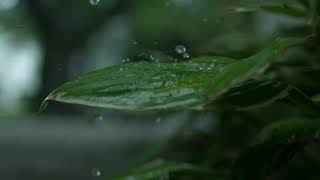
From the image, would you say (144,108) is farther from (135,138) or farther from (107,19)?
(107,19)

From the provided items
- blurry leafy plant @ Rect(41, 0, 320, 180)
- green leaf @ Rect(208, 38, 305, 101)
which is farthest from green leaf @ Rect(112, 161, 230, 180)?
green leaf @ Rect(208, 38, 305, 101)

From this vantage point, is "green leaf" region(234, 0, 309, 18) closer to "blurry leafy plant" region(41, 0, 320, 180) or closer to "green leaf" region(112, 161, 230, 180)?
"blurry leafy plant" region(41, 0, 320, 180)

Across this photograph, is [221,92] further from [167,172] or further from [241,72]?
[167,172]

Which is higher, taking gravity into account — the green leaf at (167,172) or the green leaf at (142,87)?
the green leaf at (142,87)

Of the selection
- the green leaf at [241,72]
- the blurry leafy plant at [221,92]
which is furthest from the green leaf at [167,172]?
the green leaf at [241,72]

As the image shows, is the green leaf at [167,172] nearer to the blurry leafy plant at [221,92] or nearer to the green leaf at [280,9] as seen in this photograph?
the blurry leafy plant at [221,92]

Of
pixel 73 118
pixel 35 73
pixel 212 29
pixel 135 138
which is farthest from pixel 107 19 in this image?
pixel 212 29

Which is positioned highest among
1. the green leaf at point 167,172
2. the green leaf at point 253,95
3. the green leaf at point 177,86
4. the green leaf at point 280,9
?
the green leaf at point 280,9
